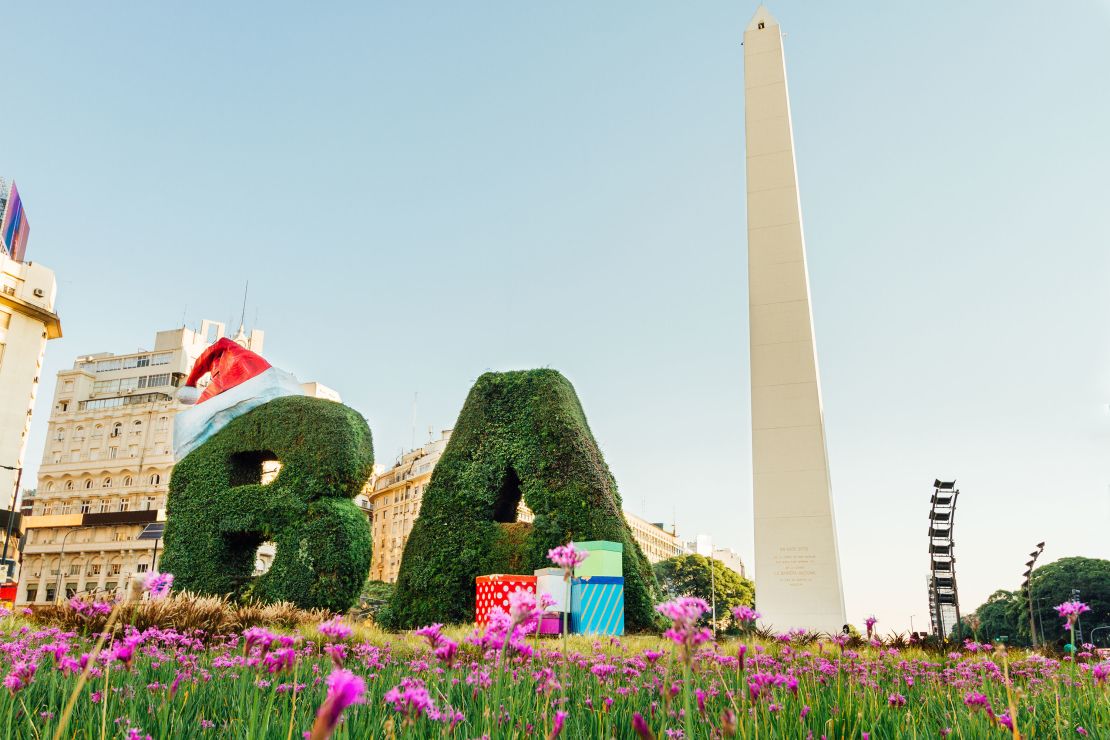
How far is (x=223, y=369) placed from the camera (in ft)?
58.0

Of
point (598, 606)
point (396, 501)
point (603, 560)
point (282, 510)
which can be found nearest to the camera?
point (598, 606)

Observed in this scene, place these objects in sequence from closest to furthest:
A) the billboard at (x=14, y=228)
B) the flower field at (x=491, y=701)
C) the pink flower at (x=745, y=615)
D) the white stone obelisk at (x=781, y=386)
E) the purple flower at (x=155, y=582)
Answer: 1. the purple flower at (x=155, y=582)
2. the flower field at (x=491, y=701)
3. the pink flower at (x=745, y=615)
4. the white stone obelisk at (x=781, y=386)
5. the billboard at (x=14, y=228)

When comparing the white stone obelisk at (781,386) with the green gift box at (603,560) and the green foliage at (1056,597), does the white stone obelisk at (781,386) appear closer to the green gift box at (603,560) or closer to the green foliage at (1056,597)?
the green gift box at (603,560)

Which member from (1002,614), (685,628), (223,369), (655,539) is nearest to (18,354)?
(223,369)

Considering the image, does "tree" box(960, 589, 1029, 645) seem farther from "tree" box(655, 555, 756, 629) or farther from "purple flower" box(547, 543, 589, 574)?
"purple flower" box(547, 543, 589, 574)

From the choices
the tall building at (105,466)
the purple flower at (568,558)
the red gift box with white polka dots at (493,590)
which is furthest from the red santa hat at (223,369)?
the tall building at (105,466)

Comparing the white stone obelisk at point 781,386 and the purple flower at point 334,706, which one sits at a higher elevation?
the white stone obelisk at point 781,386

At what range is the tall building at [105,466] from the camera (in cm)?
5459

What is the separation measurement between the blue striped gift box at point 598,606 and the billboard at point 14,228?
47980 millimetres

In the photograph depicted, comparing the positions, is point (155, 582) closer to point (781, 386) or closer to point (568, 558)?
point (568, 558)

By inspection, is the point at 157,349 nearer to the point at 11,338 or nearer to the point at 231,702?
the point at 11,338

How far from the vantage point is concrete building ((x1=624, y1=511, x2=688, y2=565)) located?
101062mm

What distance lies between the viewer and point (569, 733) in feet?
8.82

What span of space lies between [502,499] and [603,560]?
3828 mm
